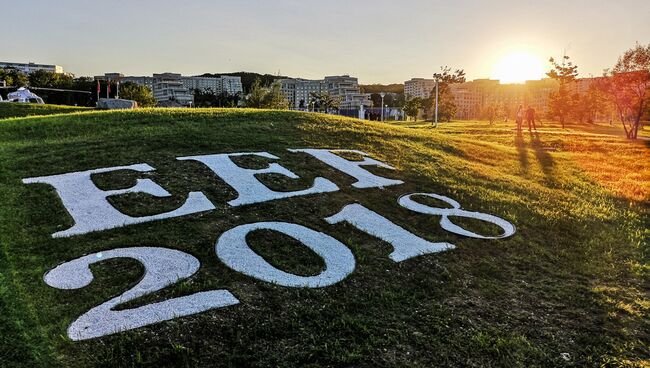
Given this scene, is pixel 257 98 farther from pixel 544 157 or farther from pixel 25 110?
pixel 544 157

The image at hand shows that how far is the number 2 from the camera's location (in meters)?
4.74

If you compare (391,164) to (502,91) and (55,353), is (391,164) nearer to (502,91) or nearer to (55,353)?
(55,353)

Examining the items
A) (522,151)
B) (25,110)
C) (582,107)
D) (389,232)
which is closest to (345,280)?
(389,232)

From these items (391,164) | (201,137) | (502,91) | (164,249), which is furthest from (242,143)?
(502,91)

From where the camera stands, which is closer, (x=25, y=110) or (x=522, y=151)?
(x=522, y=151)

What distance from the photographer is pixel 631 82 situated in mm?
29344

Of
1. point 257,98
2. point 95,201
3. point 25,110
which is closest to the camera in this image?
point 95,201

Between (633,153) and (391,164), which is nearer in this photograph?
(391,164)

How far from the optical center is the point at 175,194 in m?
8.64

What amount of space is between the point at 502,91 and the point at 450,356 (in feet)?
627

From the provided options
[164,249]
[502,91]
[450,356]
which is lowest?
[450,356]

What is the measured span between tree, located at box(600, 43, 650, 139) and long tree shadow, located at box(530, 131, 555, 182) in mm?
7949

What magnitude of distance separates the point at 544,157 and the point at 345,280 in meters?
15.8

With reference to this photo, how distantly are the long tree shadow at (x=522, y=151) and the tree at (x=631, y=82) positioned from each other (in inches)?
335
